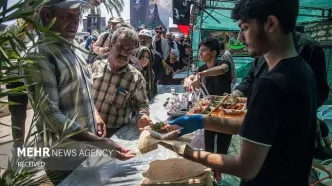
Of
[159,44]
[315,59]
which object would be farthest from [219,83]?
[159,44]

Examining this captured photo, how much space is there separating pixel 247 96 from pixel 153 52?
210 inches

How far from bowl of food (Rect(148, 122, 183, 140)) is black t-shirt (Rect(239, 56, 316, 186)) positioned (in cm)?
50

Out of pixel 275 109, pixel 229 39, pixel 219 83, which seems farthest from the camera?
pixel 229 39

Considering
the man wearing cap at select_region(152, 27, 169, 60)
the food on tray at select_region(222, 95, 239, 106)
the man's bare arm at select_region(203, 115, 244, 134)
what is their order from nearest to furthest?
the man's bare arm at select_region(203, 115, 244, 134)
the food on tray at select_region(222, 95, 239, 106)
the man wearing cap at select_region(152, 27, 169, 60)

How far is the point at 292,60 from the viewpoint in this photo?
1.00 metres

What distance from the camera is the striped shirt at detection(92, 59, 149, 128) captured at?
240cm

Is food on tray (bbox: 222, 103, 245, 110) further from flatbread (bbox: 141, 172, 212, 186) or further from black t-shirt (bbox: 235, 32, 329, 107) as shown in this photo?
flatbread (bbox: 141, 172, 212, 186)

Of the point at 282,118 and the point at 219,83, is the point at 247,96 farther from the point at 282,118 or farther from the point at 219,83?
the point at 219,83

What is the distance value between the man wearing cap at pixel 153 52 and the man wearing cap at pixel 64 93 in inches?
A: 151

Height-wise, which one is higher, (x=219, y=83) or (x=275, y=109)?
(x=275, y=109)

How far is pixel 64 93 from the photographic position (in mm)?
1570

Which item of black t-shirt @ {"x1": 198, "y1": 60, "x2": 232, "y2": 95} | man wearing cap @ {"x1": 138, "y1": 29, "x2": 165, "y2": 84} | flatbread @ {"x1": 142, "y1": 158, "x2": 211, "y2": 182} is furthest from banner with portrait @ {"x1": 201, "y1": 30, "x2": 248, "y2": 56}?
flatbread @ {"x1": 142, "y1": 158, "x2": 211, "y2": 182}

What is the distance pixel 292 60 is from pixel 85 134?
113 cm

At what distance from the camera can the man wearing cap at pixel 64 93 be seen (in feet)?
4.66
